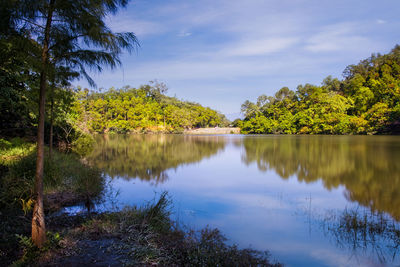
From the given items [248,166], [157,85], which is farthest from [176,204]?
[157,85]

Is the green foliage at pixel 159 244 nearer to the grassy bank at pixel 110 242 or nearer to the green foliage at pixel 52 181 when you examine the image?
the grassy bank at pixel 110 242

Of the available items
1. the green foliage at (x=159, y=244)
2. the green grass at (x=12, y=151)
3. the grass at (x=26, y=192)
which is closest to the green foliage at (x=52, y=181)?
the grass at (x=26, y=192)

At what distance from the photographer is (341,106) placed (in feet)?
167

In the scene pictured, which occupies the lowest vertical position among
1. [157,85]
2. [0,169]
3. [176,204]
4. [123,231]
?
[176,204]

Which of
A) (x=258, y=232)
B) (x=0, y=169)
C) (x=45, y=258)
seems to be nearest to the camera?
(x=45, y=258)

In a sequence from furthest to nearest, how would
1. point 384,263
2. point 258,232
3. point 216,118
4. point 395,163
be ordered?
point 216,118 < point 395,163 < point 258,232 < point 384,263

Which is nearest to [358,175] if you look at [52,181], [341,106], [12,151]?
[52,181]

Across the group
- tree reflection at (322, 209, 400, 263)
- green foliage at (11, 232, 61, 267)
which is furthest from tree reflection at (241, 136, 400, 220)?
green foliage at (11, 232, 61, 267)

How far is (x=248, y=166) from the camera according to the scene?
620 inches

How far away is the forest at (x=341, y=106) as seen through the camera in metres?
44.8

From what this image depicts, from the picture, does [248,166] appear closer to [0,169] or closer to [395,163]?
[395,163]

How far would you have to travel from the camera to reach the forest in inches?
1763

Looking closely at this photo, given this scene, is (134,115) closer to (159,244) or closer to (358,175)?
(358,175)

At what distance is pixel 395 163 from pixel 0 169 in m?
17.6
